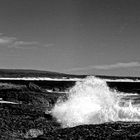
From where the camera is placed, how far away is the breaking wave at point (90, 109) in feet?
65.4

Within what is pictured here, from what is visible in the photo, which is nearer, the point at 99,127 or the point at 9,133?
the point at 99,127

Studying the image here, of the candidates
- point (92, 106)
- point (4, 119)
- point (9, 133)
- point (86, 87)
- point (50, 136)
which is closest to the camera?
point (50, 136)

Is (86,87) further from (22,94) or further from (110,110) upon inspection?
Answer: (110,110)

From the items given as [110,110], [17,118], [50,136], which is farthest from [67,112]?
[50,136]

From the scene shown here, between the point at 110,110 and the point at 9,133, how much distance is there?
7.01 m

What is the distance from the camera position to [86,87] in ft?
99.2

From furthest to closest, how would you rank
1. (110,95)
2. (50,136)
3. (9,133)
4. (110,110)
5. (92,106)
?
(110,95) < (92,106) < (110,110) < (9,133) < (50,136)

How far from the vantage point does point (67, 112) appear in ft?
70.7

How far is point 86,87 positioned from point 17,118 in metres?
13.8

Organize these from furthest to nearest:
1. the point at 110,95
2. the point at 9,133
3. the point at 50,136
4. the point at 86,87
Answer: the point at 86,87 < the point at 110,95 < the point at 9,133 < the point at 50,136

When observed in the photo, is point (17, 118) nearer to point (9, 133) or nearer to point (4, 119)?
point (4, 119)

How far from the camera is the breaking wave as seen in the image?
19.9 meters

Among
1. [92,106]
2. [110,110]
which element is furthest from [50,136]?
[92,106]

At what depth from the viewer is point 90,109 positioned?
22219 millimetres
